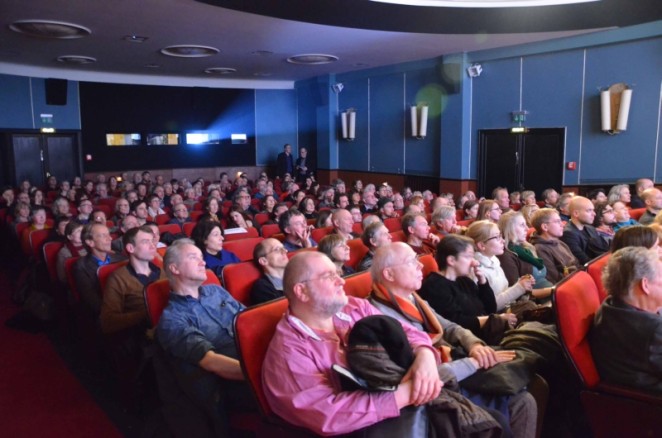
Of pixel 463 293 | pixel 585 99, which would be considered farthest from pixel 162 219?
pixel 585 99

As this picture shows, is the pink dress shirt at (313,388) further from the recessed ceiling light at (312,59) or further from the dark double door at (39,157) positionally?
the dark double door at (39,157)

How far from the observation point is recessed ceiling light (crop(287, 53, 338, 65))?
33.6 feet

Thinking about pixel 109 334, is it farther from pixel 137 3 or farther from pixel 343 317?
pixel 137 3

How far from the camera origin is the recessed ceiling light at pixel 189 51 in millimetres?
9078

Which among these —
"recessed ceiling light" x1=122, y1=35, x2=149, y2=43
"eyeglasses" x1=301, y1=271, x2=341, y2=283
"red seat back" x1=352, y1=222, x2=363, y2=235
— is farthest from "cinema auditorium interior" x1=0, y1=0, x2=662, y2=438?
"red seat back" x1=352, y1=222, x2=363, y2=235

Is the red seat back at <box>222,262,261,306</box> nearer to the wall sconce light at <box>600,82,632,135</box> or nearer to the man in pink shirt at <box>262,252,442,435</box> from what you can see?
the man in pink shirt at <box>262,252,442,435</box>

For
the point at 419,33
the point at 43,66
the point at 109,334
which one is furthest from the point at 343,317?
the point at 43,66

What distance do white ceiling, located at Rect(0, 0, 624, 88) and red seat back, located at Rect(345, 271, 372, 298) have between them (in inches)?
189

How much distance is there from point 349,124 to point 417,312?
1062 centimetres

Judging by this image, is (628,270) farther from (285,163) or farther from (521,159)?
(285,163)

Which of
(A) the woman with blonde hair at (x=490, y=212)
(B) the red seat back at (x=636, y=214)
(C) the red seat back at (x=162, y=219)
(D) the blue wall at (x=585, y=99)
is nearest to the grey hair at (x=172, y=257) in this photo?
(A) the woman with blonde hair at (x=490, y=212)

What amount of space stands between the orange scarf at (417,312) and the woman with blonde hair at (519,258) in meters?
1.24

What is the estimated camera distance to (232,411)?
91.0 inches

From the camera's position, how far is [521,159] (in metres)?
9.38
